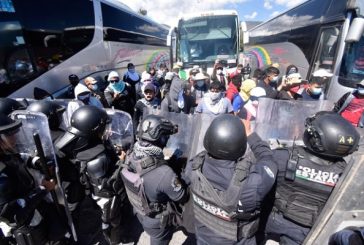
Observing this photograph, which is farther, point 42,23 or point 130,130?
point 42,23

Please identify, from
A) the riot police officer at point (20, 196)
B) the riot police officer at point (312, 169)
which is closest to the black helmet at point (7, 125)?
the riot police officer at point (20, 196)

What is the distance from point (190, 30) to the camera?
8.22m

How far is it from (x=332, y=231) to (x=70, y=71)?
5909mm

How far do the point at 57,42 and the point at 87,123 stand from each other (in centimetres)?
398

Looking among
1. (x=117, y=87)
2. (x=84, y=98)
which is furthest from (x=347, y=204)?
(x=117, y=87)

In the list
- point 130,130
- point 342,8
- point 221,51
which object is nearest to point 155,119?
point 130,130

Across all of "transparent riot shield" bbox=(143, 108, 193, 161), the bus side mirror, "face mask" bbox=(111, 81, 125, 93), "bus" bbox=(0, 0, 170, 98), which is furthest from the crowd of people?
"face mask" bbox=(111, 81, 125, 93)

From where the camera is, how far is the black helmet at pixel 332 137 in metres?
1.65

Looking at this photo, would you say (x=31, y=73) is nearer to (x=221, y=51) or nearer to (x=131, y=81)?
(x=131, y=81)

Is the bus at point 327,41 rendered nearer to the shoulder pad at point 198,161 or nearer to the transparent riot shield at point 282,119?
the transparent riot shield at point 282,119

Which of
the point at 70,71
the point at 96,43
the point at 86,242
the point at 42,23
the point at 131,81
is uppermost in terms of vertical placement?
the point at 42,23

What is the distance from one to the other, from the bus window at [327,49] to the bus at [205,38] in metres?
3.18

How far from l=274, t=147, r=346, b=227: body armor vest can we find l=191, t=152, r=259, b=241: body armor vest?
1.12 ft

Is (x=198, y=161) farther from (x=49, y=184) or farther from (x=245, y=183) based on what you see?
(x=49, y=184)
